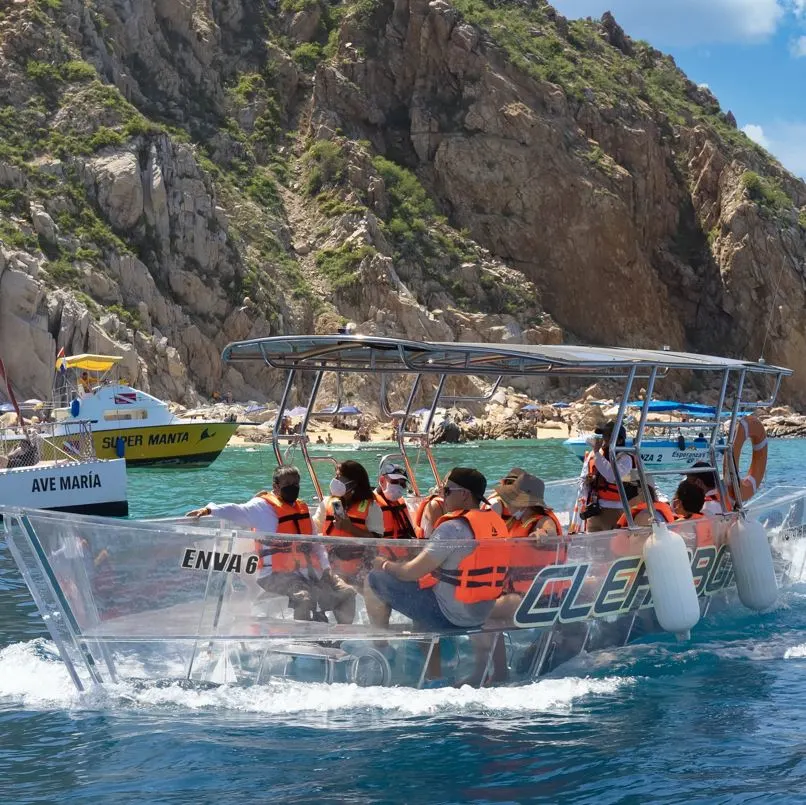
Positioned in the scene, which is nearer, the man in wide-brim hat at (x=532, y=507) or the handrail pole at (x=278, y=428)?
the man in wide-brim hat at (x=532, y=507)

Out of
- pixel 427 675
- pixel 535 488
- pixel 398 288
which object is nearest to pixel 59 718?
pixel 427 675

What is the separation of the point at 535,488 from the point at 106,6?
62313mm

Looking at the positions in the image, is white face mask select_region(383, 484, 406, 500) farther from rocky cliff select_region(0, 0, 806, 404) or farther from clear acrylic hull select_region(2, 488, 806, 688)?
rocky cliff select_region(0, 0, 806, 404)

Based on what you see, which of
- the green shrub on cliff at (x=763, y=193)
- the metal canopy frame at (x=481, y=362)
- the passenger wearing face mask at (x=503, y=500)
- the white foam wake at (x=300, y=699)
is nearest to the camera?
the white foam wake at (x=300, y=699)

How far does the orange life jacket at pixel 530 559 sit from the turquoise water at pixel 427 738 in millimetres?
720

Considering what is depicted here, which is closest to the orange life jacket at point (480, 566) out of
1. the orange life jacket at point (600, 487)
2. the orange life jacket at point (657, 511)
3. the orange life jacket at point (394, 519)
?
the orange life jacket at point (394, 519)

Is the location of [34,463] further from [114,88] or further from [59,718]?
[114,88]

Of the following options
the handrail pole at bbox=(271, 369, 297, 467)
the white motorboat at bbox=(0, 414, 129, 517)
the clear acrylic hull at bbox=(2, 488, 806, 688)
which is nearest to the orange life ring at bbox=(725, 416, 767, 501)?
the clear acrylic hull at bbox=(2, 488, 806, 688)

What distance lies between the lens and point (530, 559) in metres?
8.16

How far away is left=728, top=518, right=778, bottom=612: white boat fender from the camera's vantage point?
34.0 feet

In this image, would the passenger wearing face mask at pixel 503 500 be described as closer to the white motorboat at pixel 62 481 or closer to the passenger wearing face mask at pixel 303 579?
the passenger wearing face mask at pixel 303 579

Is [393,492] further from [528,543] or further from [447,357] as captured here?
[447,357]

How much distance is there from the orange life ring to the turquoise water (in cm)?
241

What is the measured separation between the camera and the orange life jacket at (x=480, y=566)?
774cm
